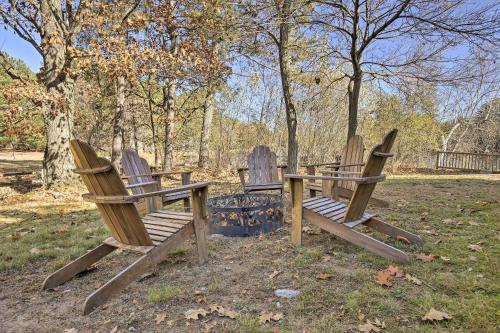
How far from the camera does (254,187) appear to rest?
491 centimetres

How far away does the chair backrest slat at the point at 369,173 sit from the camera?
101 inches

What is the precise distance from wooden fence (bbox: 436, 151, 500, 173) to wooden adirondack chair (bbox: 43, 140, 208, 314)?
483 inches

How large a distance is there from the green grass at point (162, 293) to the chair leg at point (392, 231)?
6.12 ft

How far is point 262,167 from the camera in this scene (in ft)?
18.4

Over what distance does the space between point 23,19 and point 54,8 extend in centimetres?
62

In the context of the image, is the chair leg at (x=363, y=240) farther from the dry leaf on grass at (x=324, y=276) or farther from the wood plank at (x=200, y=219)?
the wood plank at (x=200, y=219)

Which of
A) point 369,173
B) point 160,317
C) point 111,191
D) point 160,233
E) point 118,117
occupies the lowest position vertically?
point 160,317

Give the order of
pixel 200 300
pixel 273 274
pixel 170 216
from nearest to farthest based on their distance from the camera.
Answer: pixel 200 300 → pixel 273 274 → pixel 170 216

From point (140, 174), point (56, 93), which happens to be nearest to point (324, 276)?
point (140, 174)

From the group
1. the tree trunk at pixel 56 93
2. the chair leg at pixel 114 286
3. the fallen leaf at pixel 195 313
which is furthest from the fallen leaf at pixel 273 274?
the tree trunk at pixel 56 93

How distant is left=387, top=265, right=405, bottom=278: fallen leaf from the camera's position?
232cm

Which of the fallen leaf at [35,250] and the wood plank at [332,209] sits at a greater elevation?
the wood plank at [332,209]

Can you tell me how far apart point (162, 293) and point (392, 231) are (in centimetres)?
215

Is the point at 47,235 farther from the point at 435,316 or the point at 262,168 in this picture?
the point at 435,316
